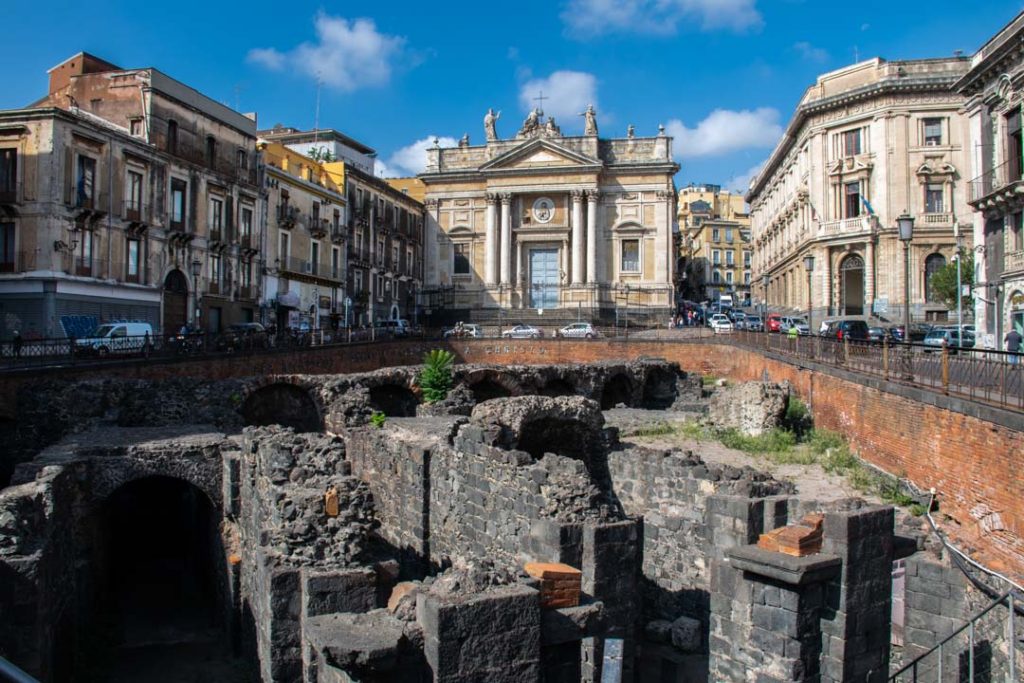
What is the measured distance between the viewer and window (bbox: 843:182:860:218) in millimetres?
47594

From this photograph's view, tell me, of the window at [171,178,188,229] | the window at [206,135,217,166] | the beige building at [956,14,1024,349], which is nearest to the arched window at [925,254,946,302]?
the beige building at [956,14,1024,349]

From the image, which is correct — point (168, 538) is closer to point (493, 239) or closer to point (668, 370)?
point (668, 370)

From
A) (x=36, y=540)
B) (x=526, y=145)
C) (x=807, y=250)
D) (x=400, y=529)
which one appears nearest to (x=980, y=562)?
(x=400, y=529)

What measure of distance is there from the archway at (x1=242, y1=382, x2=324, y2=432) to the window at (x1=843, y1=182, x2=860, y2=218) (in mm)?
34807

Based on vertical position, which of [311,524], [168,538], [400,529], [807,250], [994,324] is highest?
[807,250]

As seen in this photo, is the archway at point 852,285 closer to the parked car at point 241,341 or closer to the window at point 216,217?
the parked car at point 241,341

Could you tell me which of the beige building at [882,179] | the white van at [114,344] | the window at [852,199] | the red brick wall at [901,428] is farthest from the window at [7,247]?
the window at [852,199]

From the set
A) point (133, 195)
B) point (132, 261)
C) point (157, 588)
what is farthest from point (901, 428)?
point (133, 195)

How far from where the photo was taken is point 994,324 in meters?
28.4

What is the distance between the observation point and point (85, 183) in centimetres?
3244

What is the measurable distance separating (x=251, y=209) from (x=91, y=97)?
30.4 feet

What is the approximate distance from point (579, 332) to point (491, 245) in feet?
48.0

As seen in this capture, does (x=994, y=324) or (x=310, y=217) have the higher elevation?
(x=310, y=217)

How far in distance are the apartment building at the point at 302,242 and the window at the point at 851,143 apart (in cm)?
3007
